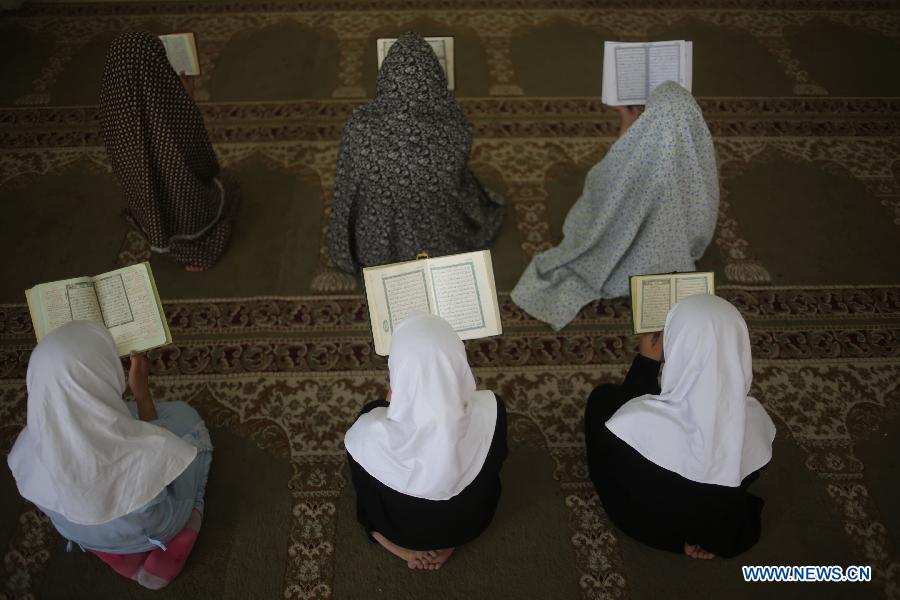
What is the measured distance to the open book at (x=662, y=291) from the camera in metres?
1.88

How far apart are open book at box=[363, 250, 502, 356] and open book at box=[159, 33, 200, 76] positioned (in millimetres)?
1543

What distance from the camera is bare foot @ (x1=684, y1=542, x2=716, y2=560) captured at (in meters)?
1.93

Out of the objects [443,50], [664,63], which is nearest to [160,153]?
[443,50]

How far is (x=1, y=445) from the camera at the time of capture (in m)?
2.23

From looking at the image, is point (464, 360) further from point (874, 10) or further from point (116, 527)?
point (874, 10)

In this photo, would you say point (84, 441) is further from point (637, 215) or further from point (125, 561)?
point (637, 215)

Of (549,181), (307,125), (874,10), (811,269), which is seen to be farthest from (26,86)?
(874,10)

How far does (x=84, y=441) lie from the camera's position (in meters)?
1.51

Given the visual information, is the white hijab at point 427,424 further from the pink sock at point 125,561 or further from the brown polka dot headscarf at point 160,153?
the brown polka dot headscarf at point 160,153

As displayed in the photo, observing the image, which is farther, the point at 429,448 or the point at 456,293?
the point at 456,293

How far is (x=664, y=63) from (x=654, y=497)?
171 cm

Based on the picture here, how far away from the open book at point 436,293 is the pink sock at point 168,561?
2.74 ft

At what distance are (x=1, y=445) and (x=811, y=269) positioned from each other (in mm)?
3419

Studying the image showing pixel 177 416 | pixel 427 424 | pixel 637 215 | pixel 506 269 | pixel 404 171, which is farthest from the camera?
pixel 506 269
